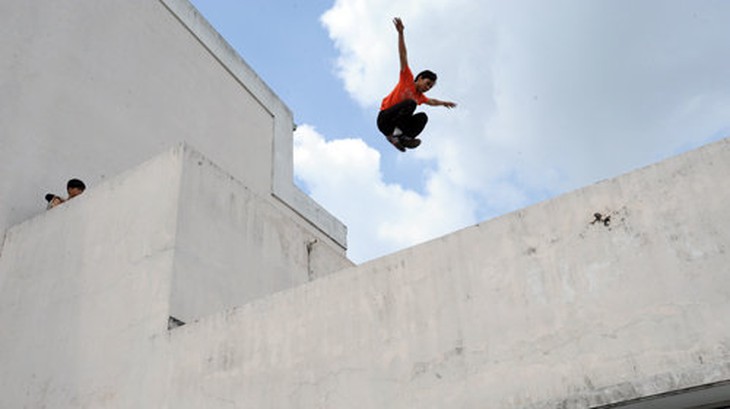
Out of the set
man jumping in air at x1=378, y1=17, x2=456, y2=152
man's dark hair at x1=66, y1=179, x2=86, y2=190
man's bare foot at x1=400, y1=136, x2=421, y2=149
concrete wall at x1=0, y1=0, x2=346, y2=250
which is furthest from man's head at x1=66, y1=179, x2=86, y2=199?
man's bare foot at x1=400, y1=136, x2=421, y2=149

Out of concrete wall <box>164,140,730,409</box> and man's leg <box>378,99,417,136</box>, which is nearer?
concrete wall <box>164,140,730,409</box>

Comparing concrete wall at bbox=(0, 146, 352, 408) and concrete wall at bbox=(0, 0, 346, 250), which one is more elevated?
concrete wall at bbox=(0, 0, 346, 250)

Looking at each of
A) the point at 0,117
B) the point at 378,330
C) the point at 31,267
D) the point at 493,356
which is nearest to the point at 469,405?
the point at 493,356

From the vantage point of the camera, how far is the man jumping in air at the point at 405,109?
651cm

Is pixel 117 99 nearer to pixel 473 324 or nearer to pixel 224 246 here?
pixel 224 246

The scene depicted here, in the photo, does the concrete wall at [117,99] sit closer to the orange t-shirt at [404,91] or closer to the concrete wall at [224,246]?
the concrete wall at [224,246]

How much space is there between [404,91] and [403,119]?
242mm

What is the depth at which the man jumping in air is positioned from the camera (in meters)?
6.51

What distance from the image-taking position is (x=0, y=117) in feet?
24.9

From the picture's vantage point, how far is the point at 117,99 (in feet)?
29.9

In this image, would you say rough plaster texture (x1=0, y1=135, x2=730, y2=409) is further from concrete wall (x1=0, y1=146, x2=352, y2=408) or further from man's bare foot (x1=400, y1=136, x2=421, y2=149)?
man's bare foot (x1=400, y1=136, x2=421, y2=149)

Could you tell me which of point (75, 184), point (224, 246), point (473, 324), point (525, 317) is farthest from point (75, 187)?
point (525, 317)

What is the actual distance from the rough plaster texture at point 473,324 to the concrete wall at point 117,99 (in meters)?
2.28

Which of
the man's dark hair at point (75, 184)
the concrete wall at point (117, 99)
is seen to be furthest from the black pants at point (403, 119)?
the concrete wall at point (117, 99)
